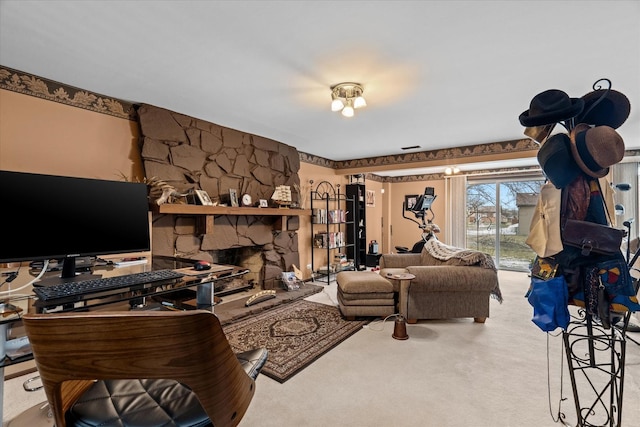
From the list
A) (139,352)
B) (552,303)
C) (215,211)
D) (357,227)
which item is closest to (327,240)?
(357,227)

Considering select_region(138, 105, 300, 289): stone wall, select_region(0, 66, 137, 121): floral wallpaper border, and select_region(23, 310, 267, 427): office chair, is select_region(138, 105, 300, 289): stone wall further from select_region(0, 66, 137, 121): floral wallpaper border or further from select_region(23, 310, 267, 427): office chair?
select_region(23, 310, 267, 427): office chair

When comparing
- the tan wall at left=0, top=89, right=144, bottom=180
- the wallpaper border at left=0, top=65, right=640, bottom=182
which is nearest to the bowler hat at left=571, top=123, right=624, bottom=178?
the wallpaper border at left=0, top=65, right=640, bottom=182

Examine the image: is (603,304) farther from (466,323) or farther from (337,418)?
(466,323)

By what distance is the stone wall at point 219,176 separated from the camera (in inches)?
118

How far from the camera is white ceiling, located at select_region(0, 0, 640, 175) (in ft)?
5.18

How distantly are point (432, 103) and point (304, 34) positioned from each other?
62.5 inches

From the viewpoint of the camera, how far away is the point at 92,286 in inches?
51.5

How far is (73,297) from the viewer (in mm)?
1208

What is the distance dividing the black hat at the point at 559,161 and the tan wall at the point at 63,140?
314 centimetres

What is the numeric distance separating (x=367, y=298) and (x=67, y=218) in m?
2.61

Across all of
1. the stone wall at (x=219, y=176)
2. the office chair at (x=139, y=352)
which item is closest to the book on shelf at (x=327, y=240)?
the stone wall at (x=219, y=176)

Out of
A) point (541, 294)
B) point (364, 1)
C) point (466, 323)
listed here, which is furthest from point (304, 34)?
point (466, 323)

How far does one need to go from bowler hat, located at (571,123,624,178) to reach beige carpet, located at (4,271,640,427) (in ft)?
3.37

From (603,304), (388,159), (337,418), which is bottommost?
(337,418)
